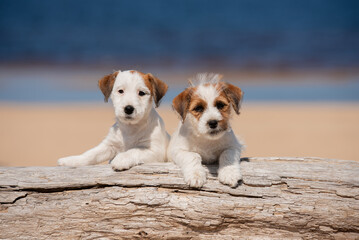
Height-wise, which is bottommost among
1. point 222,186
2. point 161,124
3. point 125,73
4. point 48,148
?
point 222,186

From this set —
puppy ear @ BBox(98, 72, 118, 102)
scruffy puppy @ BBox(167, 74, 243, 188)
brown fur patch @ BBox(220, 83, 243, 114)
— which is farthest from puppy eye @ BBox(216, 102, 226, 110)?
puppy ear @ BBox(98, 72, 118, 102)

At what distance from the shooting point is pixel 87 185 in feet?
16.1

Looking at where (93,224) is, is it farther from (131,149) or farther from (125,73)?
(125,73)

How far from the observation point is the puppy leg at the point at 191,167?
4660 mm

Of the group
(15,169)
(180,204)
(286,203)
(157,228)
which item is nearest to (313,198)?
(286,203)

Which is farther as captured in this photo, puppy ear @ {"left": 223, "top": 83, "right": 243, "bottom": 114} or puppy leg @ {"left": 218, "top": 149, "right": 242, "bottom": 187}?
puppy ear @ {"left": 223, "top": 83, "right": 243, "bottom": 114}

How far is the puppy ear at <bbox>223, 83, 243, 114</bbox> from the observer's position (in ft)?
16.5

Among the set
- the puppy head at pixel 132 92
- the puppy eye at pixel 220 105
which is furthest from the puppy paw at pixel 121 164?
the puppy eye at pixel 220 105

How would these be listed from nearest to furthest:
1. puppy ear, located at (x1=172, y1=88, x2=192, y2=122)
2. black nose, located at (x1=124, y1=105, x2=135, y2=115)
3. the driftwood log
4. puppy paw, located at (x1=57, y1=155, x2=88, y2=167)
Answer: the driftwood log → puppy ear, located at (x1=172, y1=88, x2=192, y2=122) → black nose, located at (x1=124, y1=105, x2=135, y2=115) → puppy paw, located at (x1=57, y1=155, x2=88, y2=167)

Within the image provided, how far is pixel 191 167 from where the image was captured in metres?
4.83

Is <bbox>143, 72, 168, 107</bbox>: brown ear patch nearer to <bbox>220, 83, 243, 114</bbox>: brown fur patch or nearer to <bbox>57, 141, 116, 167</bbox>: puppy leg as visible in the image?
<bbox>220, 83, 243, 114</bbox>: brown fur patch

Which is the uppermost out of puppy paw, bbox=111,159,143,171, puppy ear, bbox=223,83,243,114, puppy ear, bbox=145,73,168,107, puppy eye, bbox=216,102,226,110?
puppy ear, bbox=145,73,168,107

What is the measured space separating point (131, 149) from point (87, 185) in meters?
1.04

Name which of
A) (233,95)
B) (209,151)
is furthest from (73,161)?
(233,95)
